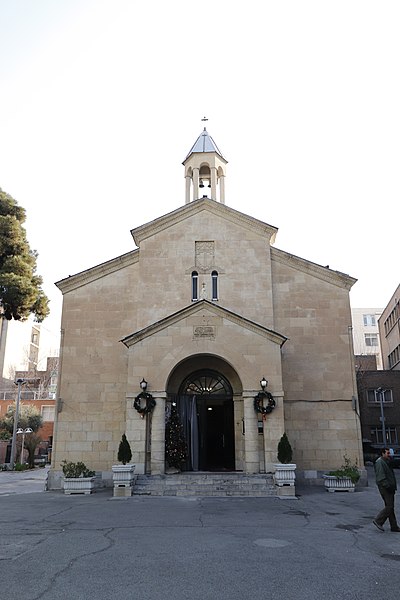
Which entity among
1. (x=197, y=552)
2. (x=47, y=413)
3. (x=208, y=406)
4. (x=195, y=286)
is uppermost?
(x=195, y=286)

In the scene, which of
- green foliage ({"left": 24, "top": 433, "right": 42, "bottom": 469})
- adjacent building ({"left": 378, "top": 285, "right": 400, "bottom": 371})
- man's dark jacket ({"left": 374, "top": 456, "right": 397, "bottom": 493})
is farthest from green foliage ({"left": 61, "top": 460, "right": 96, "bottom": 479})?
adjacent building ({"left": 378, "top": 285, "right": 400, "bottom": 371})

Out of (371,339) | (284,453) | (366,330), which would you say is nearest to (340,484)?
A: (284,453)

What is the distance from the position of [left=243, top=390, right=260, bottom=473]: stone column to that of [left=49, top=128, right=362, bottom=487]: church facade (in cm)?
3

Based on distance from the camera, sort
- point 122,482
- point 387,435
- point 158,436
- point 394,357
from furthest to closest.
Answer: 1. point 394,357
2. point 387,435
3. point 158,436
4. point 122,482

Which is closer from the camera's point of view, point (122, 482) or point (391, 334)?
point (122, 482)

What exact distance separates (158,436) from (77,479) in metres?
3.19

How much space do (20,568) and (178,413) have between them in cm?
1216

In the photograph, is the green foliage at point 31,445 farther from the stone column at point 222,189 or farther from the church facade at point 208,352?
the stone column at point 222,189

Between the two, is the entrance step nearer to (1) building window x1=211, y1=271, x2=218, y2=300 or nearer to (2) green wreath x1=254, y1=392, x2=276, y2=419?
(2) green wreath x1=254, y1=392, x2=276, y2=419

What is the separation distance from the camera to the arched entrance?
19578mm

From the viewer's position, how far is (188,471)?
18.6 m

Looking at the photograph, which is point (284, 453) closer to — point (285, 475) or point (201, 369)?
point (285, 475)

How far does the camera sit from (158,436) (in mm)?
17078

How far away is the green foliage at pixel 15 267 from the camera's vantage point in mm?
20906
